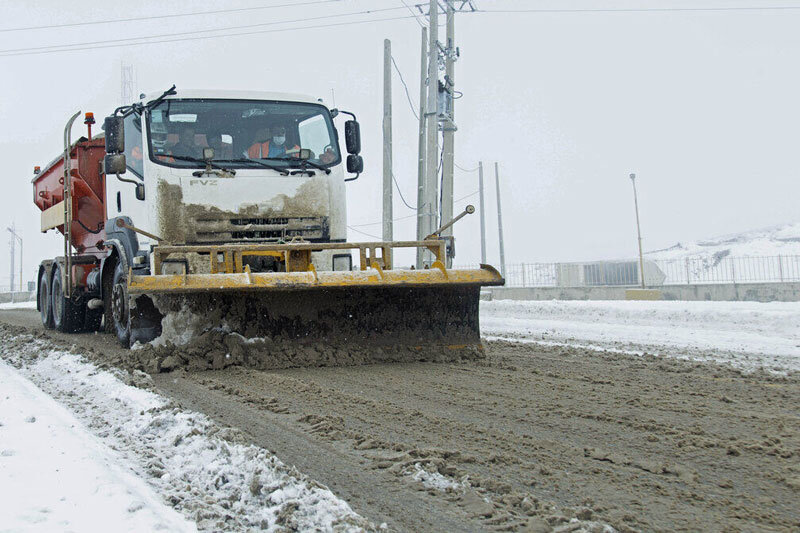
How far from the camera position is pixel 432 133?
679 inches

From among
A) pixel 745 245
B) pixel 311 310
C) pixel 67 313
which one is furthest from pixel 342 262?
pixel 745 245

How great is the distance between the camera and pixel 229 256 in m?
6.73

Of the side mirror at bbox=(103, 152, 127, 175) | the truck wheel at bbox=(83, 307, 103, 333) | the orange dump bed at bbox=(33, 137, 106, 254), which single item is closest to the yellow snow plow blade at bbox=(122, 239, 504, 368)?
the side mirror at bbox=(103, 152, 127, 175)

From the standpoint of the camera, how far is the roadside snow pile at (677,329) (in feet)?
25.2

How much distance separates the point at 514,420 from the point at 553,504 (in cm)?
143

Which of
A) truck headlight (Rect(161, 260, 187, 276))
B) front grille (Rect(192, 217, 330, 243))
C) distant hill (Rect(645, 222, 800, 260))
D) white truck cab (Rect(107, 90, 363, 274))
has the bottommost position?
truck headlight (Rect(161, 260, 187, 276))

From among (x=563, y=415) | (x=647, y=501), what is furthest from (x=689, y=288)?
(x=647, y=501)

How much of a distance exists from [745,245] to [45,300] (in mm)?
58074

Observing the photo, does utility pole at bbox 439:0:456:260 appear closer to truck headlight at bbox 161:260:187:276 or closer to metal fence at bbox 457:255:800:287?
metal fence at bbox 457:255:800:287

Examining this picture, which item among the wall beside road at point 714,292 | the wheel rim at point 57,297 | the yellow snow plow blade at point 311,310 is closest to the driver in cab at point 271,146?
the yellow snow plow blade at point 311,310

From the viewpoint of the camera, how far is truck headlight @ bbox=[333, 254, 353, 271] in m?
7.50

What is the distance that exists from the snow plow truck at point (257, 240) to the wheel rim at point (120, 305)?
0.07 ft

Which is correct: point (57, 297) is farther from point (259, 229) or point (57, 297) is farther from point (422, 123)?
point (422, 123)

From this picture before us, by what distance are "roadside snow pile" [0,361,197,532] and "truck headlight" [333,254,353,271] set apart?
3.53 metres
